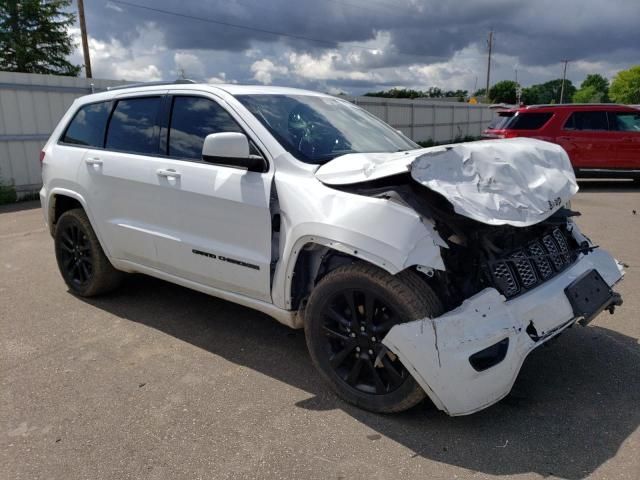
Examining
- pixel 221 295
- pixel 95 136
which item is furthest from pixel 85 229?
pixel 221 295

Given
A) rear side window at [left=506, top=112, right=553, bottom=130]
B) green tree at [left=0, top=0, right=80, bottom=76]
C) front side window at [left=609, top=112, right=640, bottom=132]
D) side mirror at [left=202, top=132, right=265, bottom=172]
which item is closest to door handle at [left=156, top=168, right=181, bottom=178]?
side mirror at [left=202, top=132, right=265, bottom=172]

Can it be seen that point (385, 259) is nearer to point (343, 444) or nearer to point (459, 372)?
point (459, 372)

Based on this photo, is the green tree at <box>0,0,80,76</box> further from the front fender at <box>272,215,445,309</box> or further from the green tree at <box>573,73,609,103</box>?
the green tree at <box>573,73,609,103</box>

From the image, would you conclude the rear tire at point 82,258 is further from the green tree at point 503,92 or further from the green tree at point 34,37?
the green tree at point 503,92

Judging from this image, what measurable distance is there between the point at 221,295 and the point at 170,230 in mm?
611

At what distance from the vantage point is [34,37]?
3131 centimetres

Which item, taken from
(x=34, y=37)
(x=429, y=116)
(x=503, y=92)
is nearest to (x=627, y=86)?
(x=503, y=92)

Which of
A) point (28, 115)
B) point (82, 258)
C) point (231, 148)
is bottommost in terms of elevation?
point (82, 258)

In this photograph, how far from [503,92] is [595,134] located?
98679 millimetres

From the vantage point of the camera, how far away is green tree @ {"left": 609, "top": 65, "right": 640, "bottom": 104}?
114438mm

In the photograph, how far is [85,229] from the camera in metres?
4.67

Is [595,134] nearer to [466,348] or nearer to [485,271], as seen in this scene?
[485,271]

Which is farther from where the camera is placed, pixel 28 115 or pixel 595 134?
pixel 595 134

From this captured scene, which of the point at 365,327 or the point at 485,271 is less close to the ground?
the point at 485,271
